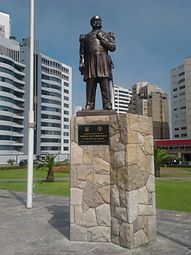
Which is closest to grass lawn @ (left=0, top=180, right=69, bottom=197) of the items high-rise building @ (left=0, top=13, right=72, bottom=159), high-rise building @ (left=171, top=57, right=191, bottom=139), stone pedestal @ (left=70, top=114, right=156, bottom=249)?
stone pedestal @ (left=70, top=114, right=156, bottom=249)

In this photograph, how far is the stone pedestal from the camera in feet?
20.5

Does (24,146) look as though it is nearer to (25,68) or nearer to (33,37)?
(25,68)

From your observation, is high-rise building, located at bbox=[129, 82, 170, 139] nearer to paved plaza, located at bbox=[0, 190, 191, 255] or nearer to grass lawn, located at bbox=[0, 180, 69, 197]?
grass lawn, located at bbox=[0, 180, 69, 197]

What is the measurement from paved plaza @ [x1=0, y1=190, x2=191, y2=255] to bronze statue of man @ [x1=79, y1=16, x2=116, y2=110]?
312 cm

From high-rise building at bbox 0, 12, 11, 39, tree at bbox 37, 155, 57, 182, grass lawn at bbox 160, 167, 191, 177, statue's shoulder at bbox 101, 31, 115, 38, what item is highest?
high-rise building at bbox 0, 12, 11, 39

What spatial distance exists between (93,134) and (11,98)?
67572 mm

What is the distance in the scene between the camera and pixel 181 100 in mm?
95625

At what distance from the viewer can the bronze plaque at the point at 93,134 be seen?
264 inches

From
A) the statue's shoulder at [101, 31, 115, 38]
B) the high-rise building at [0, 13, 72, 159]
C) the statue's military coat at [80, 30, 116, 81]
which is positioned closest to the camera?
the statue's military coat at [80, 30, 116, 81]

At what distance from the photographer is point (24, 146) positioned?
242 ft

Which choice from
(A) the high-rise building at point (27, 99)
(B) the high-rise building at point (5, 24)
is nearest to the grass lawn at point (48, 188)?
(A) the high-rise building at point (27, 99)

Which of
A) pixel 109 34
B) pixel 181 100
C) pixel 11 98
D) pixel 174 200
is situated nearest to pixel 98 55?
pixel 109 34

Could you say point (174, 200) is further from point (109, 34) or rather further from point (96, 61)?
point (109, 34)

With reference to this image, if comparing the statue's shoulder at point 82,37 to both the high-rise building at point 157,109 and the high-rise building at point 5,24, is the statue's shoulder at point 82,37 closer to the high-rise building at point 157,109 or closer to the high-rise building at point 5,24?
the high-rise building at point 5,24
